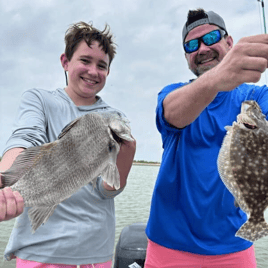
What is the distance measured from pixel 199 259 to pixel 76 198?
4.79 feet

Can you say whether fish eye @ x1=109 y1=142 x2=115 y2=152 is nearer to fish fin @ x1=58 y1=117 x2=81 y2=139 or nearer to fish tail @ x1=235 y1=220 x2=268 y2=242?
fish fin @ x1=58 y1=117 x2=81 y2=139

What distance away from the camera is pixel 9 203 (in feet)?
4.91

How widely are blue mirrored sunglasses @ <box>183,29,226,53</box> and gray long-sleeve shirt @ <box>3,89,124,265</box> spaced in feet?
5.20

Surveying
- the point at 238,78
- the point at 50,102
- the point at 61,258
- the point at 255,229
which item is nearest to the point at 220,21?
the point at 238,78

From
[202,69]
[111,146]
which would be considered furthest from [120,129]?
[202,69]

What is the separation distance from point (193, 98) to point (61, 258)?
1818 millimetres

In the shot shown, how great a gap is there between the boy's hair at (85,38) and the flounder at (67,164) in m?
1.22

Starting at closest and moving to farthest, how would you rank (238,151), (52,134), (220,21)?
(238,151), (52,134), (220,21)

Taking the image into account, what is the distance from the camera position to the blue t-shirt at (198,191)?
2.89 m

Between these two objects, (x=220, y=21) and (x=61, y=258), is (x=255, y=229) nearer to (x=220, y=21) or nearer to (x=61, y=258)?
(x=61, y=258)

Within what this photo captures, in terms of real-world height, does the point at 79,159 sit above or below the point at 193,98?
below

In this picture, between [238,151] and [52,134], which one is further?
[52,134]

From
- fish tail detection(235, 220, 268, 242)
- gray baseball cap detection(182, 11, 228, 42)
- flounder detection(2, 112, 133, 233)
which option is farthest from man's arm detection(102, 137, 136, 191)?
gray baseball cap detection(182, 11, 228, 42)

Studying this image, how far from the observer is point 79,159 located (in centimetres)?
176
